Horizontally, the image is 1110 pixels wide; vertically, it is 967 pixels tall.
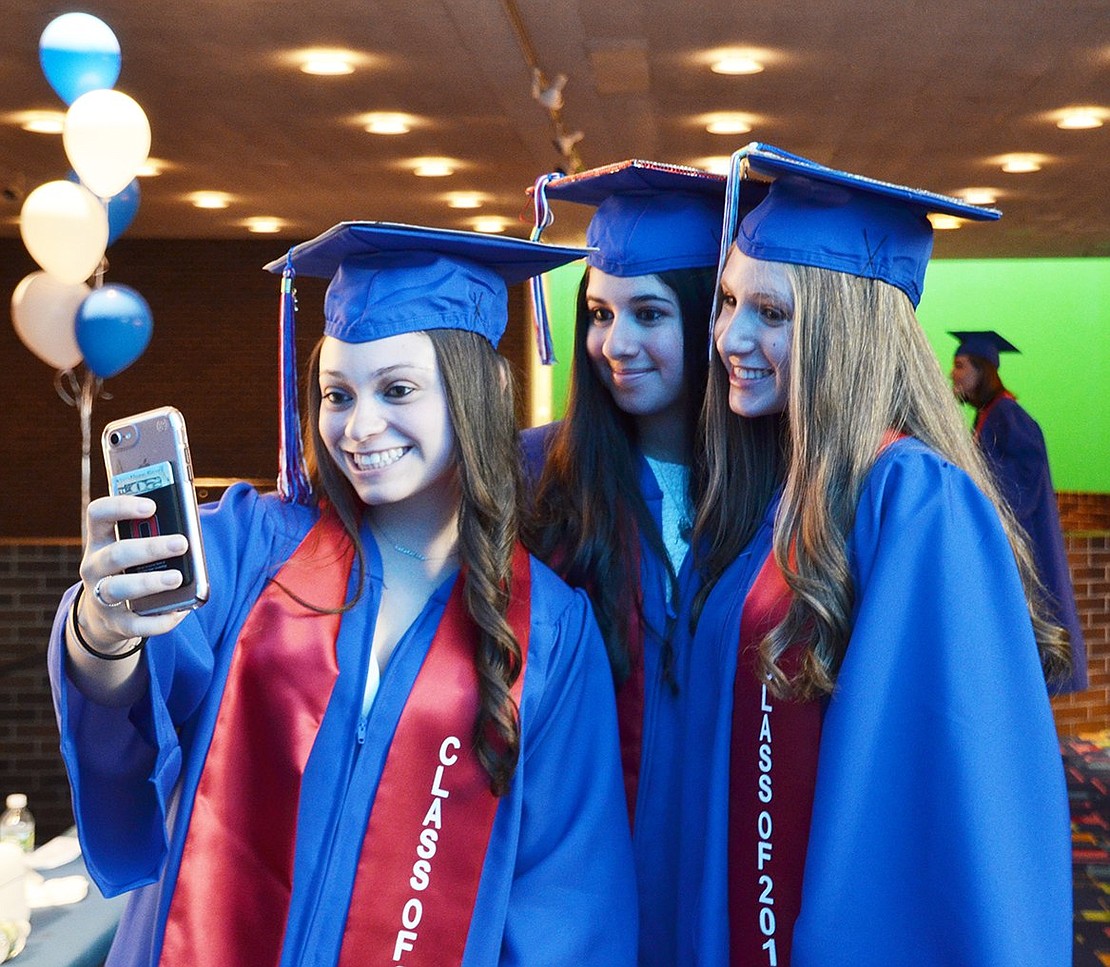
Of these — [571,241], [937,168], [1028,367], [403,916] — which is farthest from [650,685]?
[1028,367]

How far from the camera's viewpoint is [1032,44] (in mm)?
5672

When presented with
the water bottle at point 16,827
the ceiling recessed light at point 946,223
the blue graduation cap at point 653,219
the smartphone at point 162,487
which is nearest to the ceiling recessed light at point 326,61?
the water bottle at point 16,827

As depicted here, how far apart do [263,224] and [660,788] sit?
31.4ft

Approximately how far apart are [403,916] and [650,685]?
18.9 inches

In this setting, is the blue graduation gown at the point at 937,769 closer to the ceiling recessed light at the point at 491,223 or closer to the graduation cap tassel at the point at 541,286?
the graduation cap tassel at the point at 541,286

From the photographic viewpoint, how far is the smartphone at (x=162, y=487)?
1.34 meters

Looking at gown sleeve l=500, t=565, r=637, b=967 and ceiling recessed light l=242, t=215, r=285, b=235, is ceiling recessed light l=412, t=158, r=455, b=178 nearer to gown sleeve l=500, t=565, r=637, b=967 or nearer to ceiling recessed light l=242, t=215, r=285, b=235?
ceiling recessed light l=242, t=215, r=285, b=235

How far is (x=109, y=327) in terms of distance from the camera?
5602 millimetres

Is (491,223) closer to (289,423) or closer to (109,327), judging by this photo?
(109,327)

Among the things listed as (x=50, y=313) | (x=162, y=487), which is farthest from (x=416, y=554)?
(x=50, y=313)

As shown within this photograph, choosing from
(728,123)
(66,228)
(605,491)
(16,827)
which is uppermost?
(728,123)

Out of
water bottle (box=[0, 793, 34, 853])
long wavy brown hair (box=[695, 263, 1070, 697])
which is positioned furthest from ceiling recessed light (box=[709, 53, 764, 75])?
long wavy brown hair (box=[695, 263, 1070, 697])

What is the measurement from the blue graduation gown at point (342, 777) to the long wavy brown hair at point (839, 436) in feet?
0.93

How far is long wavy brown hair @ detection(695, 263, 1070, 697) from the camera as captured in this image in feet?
5.10
